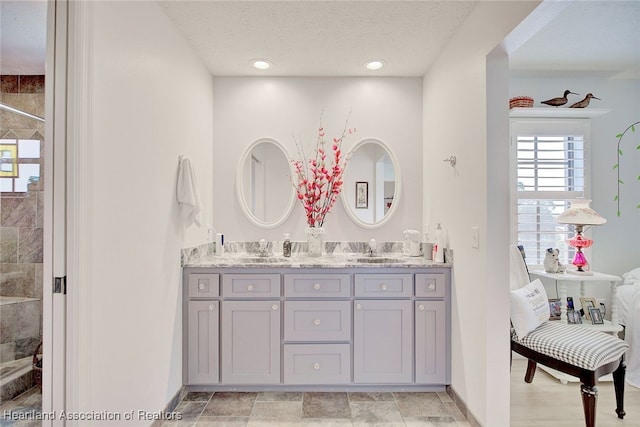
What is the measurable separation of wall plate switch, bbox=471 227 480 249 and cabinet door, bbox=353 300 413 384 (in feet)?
2.21

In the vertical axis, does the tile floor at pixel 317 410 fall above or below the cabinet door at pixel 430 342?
below

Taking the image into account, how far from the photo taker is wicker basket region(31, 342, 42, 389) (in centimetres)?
136

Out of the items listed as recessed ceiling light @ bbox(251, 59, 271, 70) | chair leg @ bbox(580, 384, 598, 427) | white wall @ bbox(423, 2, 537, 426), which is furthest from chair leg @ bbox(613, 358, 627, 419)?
recessed ceiling light @ bbox(251, 59, 271, 70)

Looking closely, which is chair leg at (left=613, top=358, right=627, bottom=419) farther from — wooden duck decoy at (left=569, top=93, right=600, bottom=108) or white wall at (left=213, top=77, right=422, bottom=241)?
wooden duck decoy at (left=569, top=93, right=600, bottom=108)

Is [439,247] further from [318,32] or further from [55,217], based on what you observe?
[55,217]

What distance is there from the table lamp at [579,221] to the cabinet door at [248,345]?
7.79 ft

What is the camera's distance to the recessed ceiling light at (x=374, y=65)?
9.44 ft

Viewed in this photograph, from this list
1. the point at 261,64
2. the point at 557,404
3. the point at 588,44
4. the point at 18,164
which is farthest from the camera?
the point at 261,64

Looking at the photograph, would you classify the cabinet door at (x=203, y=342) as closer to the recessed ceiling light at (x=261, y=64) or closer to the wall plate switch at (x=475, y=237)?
the wall plate switch at (x=475, y=237)

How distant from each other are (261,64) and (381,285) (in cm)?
196

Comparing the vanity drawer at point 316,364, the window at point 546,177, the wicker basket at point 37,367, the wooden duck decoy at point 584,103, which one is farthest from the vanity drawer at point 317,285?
the wooden duck decoy at point 584,103

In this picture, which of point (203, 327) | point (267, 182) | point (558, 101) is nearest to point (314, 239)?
point (267, 182)

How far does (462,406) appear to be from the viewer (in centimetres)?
232

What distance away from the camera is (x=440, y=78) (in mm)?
2725
